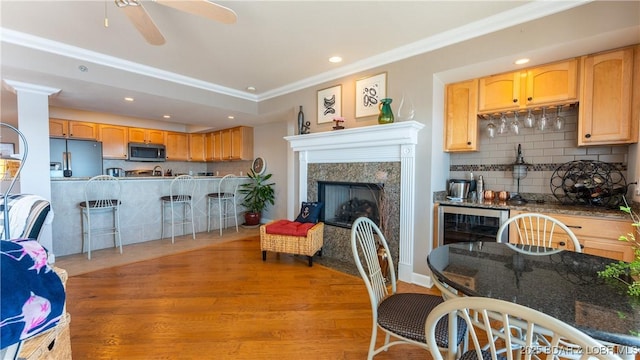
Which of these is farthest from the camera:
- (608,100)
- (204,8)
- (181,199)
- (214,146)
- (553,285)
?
(214,146)

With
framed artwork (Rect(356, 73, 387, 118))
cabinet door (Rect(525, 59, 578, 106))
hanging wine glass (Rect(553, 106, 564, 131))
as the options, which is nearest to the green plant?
framed artwork (Rect(356, 73, 387, 118))

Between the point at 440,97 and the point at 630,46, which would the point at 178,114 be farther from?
the point at 630,46

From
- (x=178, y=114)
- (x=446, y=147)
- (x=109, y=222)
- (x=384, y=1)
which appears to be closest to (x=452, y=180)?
(x=446, y=147)

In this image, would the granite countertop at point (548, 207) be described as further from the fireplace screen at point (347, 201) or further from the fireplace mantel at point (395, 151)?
the fireplace screen at point (347, 201)

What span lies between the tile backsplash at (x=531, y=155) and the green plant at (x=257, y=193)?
3488 millimetres

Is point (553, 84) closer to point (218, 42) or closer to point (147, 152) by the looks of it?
point (218, 42)

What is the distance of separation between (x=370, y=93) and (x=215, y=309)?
110 inches

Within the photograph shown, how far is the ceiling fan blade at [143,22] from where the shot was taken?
1.75m

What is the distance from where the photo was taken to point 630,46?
2105mm

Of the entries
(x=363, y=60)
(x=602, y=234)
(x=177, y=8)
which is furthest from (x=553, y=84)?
(x=177, y=8)

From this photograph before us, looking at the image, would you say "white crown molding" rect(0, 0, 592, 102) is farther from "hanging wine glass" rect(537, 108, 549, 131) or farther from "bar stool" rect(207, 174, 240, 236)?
"bar stool" rect(207, 174, 240, 236)

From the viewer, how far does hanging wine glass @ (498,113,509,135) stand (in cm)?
284

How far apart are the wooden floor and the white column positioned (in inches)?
39.5

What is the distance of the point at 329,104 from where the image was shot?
12.0 feet
